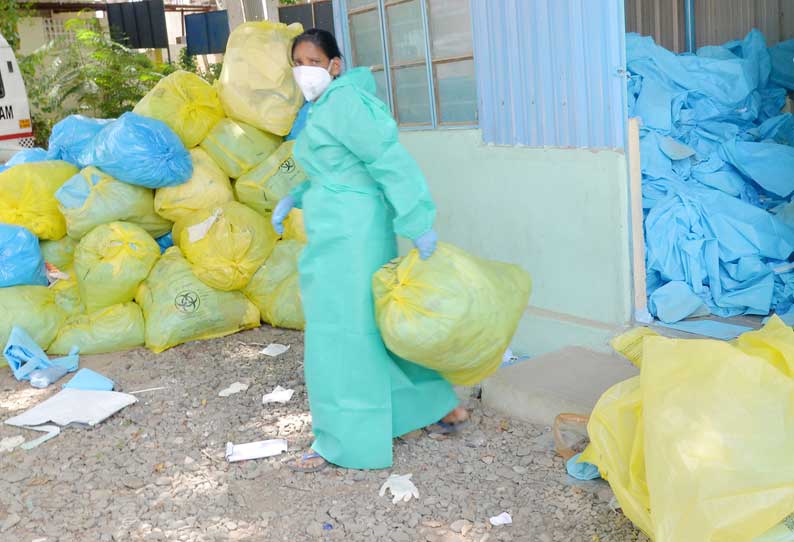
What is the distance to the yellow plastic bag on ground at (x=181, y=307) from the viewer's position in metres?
4.46

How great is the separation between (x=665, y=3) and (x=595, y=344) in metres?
2.84

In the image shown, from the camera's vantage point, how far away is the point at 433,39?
4.11 metres

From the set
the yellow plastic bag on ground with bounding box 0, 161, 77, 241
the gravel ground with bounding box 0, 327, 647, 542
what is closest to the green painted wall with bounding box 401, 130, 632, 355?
the gravel ground with bounding box 0, 327, 647, 542

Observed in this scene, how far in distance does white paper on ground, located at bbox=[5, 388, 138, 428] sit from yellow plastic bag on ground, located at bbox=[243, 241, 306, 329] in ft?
3.49

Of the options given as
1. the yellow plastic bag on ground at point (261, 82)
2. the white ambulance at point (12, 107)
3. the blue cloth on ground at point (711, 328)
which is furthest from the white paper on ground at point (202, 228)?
the white ambulance at point (12, 107)

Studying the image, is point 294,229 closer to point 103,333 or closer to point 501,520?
point 103,333

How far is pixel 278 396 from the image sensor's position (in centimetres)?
374

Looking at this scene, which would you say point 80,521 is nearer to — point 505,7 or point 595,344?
point 595,344

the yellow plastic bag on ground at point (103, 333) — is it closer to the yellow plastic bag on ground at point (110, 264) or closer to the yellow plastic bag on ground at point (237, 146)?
the yellow plastic bag on ground at point (110, 264)

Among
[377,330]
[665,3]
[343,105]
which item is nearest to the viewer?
[343,105]

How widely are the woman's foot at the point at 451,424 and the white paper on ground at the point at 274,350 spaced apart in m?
1.34

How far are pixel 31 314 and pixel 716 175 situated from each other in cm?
358

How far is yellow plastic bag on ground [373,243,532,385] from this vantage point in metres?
2.64

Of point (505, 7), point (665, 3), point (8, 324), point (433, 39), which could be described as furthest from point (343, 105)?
point (665, 3)
